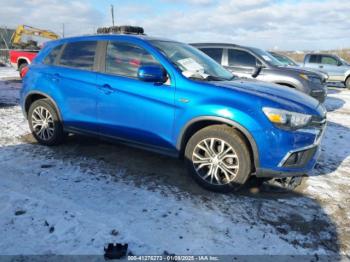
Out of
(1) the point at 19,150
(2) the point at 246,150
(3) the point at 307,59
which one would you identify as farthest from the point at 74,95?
(3) the point at 307,59

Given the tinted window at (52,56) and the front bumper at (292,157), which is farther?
the tinted window at (52,56)

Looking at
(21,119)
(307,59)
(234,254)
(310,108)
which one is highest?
(307,59)

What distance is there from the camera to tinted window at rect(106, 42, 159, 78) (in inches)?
169

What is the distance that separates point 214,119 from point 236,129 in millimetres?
297

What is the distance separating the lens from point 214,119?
376 centimetres

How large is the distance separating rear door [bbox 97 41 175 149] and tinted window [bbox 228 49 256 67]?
495 cm

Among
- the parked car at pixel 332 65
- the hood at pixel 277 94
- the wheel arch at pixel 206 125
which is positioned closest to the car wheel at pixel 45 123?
the wheel arch at pixel 206 125

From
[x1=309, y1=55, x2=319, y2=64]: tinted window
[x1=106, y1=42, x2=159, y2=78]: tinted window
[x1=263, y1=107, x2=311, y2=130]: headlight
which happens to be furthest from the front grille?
[x1=309, y1=55, x2=319, y2=64]: tinted window

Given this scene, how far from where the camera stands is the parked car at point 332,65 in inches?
642

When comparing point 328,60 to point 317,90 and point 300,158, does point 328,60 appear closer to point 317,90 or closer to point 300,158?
point 317,90

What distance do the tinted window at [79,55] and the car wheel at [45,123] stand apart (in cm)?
72

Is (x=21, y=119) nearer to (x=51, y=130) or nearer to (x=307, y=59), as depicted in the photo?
(x=51, y=130)

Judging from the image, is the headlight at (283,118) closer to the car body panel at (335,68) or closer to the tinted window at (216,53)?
the tinted window at (216,53)

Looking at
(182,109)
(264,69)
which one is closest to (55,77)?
(182,109)
